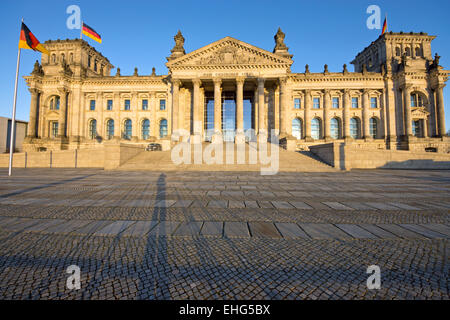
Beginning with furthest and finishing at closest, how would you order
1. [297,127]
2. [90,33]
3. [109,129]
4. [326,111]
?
1. [109,129]
2. [297,127]
3. [326,111]
4. [90,33]

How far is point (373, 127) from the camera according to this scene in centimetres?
3622

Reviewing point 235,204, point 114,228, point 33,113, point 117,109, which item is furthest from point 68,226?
point 33,113

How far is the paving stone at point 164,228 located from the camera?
329 cm

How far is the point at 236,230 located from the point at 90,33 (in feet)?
130

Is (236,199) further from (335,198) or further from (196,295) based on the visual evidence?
(196,295)

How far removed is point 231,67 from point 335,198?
89.0 ft

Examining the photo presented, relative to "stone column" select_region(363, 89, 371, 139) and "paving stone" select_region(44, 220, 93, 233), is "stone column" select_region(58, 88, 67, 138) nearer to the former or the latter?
"paving stone" select_region(44, 220, 93, 233)

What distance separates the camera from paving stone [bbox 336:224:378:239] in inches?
126

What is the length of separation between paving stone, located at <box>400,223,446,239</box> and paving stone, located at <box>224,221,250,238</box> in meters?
2.91

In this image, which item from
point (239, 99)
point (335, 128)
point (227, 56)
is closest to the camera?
point (239, 99)

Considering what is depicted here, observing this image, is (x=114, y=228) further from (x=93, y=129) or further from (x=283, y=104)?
(x=93, y=129)

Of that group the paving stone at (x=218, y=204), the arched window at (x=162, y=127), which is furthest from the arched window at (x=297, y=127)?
the paving stone at (x=218, y=204)

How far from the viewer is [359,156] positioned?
1922cm

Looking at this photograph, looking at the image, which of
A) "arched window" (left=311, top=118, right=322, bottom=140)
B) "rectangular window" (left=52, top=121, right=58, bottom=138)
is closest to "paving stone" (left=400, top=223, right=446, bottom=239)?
"arched window" (left=311, top=118, right=322, bottom=140)
